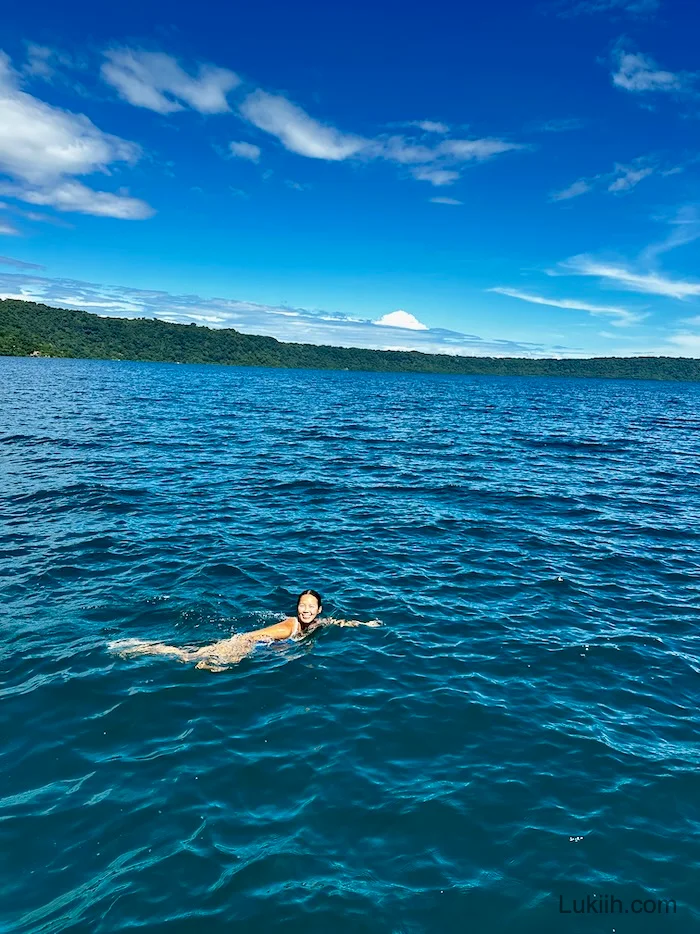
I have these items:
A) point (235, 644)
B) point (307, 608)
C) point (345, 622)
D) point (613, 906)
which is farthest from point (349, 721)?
point (613, 906)

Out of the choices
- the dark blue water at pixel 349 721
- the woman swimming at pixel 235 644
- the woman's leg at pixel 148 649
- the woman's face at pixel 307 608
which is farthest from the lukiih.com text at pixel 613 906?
the woman's leg at pixel 148 649

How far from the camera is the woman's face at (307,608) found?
45.6 ft

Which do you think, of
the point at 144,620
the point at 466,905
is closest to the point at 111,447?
the point at 144,620

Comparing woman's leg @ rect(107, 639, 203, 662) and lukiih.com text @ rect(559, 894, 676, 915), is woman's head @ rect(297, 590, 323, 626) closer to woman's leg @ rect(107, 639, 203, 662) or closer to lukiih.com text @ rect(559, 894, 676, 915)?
woman's leg @ rect(107, 639, 203, 662)

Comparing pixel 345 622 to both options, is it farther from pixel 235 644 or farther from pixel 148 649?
pixel 148 649

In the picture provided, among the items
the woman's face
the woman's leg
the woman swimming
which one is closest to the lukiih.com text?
the woman's face

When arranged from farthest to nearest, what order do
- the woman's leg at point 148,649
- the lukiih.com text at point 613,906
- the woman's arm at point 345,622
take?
the woman's arm at point 345,622
the woman's leg at point 148,649
the lukiih.com text at point 613,906

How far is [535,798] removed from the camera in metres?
9.33

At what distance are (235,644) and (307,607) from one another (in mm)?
1975

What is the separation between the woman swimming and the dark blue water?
326 millimetres

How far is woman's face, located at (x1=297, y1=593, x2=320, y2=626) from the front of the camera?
1390 cm

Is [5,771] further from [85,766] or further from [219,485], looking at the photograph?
[219,485]

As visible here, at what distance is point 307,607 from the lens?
548 inches

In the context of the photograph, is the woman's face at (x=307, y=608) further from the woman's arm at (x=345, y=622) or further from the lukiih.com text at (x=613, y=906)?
the lukiih.com text at (x=613, y=906)
